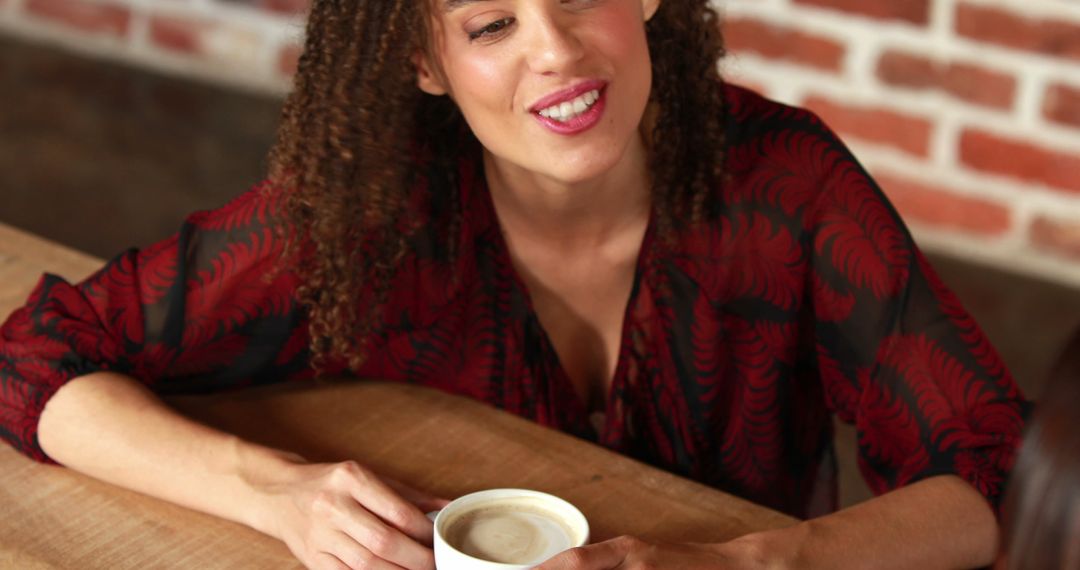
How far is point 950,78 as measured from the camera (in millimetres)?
2701

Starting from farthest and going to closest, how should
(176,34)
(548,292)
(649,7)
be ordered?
(176,34), (548,292), (649,7)

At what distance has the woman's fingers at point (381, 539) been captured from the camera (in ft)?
3.66

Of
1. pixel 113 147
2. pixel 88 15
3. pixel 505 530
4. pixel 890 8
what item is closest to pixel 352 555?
pixel 505 530

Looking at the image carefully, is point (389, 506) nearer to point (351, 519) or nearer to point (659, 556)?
point (351, 519)

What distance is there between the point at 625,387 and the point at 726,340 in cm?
12

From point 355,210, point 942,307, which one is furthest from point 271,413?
point 942,307

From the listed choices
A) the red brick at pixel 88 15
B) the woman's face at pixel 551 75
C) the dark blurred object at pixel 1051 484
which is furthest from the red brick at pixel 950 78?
the dark blurred object at pixel 1051 484

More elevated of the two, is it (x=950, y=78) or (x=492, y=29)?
(x=492, y=29)

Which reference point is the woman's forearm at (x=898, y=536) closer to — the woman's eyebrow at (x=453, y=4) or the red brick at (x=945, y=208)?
the woman's eyebrow at (x=453, y=4)

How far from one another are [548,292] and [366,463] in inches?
13.8

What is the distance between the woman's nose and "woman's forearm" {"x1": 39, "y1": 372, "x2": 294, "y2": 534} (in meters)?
0.42

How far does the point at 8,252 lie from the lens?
159 cm

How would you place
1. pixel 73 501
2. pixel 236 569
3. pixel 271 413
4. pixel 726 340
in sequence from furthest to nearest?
1. pixel 726 340
2. pixel 271 413
3. pixel 73 501
4. pixel 236 569

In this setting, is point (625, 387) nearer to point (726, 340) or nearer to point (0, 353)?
point (726, 340)
